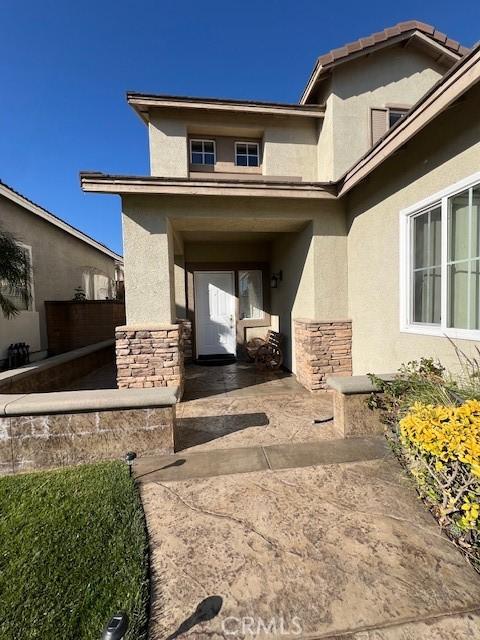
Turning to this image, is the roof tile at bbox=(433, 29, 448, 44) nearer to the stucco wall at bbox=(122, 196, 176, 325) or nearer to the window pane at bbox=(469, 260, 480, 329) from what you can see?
the window pane at bbox=(469, 260, 480, 329)

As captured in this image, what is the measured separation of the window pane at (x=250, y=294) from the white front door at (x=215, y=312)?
0.27m

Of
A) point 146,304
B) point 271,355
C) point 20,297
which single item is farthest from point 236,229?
point 20,297

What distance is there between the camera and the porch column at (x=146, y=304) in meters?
4.78

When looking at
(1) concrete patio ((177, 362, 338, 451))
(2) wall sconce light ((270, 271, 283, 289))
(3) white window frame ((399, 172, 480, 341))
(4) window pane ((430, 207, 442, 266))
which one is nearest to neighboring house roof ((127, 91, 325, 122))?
(2) wall sconce light ((270, 271, 283, 289))

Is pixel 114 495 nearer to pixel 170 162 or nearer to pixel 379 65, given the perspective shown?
pixel 170 162

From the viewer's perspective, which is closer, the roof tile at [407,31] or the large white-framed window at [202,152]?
the roof tile at [407,31]

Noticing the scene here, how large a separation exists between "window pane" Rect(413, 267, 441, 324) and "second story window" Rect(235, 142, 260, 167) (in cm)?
532

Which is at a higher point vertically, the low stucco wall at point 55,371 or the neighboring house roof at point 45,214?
the neighboring house roof at point 45,214

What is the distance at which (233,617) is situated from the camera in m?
1.50

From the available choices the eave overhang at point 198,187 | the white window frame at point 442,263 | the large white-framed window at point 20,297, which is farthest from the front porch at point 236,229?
A: the large white-framed window at point 20,297

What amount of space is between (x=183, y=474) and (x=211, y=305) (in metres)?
6.02

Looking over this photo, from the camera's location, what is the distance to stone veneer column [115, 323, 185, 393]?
4.78 meters

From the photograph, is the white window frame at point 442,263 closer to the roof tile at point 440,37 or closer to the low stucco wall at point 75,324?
the roof tile at point 440,37

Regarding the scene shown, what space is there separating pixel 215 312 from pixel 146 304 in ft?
12.3
